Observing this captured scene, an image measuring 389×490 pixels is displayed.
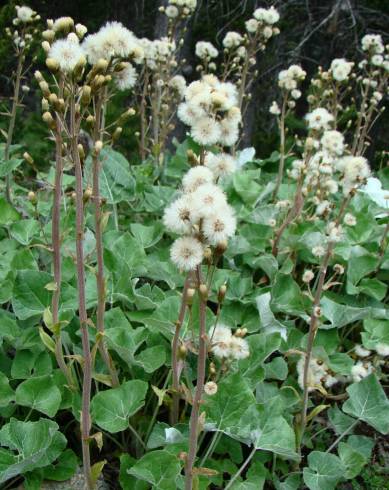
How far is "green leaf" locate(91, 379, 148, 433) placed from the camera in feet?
6.29

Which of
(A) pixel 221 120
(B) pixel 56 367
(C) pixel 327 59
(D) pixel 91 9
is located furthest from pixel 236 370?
(D) pixel 91 9

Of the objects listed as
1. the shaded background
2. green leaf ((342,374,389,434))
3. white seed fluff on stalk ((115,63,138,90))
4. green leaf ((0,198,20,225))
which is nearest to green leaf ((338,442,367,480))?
green leaf ((342,374,389,434))

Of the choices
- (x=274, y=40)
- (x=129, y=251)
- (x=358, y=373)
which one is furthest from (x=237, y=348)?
(x=274, y=40)

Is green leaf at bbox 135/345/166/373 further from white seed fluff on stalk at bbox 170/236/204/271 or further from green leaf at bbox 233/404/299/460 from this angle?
white seed fluff on stalk at bbox 170/236/204/271

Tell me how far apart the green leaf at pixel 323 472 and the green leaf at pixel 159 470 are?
502mm

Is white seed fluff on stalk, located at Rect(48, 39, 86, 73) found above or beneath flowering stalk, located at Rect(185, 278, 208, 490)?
above

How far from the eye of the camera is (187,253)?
1345mm

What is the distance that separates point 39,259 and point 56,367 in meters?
0.75

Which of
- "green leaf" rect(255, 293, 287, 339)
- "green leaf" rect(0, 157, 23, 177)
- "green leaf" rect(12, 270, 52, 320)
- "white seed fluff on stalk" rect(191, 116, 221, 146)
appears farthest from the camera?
"green leaf" rect(0, 157, 23, 177)

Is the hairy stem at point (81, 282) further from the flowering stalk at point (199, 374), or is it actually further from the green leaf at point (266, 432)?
the green leaf at point (266, 432)

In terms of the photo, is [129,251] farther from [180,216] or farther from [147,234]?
[180,216]

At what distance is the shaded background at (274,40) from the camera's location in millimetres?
5973

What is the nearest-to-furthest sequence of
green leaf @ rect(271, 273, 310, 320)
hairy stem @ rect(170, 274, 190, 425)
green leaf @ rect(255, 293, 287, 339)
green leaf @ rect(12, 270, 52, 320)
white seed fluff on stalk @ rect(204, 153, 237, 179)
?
white seed fluff on stalk @ rect(204, 153, 237, 179), hairy stem @ rect(170, 274, 190, 425), green leaf @ rect(12, 270, 52, 320), green leaf @ rect(255, 293, 287, 339), green leaf @ rect(271, 273, 310, 320)

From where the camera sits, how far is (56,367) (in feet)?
7.48
